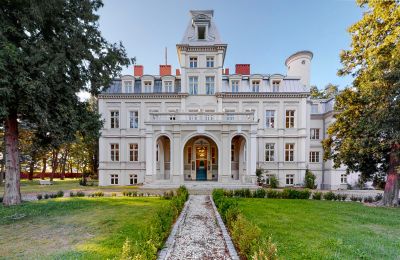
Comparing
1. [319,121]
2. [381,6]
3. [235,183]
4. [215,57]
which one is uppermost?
[215,57]

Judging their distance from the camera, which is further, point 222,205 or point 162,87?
point 162,87

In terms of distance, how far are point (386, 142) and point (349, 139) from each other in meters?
1.70

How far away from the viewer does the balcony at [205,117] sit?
19.6 m

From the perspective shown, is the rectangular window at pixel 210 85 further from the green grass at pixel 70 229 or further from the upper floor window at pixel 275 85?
the green grass at pixel 70 229

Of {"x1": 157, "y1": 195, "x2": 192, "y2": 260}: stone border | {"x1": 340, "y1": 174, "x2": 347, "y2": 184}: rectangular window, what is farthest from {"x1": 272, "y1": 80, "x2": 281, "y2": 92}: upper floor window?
{"x1": 157, "y1": 195, "x2": 192, "y2": 260}: stone border

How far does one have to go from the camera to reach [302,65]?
27.2 m

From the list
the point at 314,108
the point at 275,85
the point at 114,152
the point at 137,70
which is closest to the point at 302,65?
the point at 314,108

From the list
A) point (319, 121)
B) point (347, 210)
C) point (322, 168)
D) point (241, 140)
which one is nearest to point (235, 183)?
point (241, 140)

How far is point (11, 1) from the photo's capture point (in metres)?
8.93

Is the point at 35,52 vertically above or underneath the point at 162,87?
underneath

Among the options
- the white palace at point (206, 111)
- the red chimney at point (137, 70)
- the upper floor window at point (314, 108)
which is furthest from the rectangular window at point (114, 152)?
the upper floor window at point (314, 108)

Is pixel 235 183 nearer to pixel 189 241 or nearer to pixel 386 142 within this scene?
pixel 386 142

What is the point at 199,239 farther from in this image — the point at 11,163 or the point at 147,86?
the point at 147,86

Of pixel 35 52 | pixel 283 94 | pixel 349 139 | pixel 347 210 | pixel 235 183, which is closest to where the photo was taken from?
pixel 35 52
